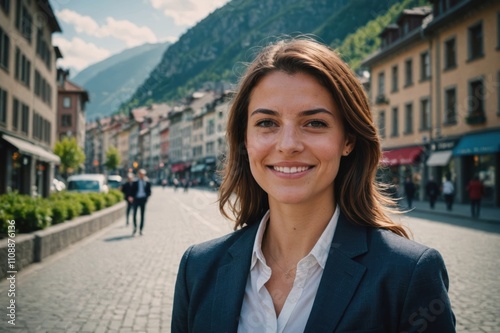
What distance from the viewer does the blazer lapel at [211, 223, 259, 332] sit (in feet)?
6.56

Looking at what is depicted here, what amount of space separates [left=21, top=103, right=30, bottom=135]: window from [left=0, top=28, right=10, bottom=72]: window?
504cm

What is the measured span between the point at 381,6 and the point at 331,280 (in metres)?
61.9

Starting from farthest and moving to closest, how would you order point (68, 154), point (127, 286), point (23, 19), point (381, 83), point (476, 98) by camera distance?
point (68, 154)
point (381, 83)
point (476, 98)
point (23, 19)
point (127, 286)

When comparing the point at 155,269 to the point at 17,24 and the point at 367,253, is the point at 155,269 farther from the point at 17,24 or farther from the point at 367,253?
the point at 17,24

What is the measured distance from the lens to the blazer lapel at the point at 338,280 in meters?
1.77

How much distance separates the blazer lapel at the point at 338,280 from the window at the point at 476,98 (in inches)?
1073

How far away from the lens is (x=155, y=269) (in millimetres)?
8398

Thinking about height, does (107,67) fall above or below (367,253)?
above

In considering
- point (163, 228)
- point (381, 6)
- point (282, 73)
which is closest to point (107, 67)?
point (381, 6)

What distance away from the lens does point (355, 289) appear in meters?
1.80

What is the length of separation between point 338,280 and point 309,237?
1.09 feet

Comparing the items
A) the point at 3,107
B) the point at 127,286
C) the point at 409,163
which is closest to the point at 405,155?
the point at 409,163

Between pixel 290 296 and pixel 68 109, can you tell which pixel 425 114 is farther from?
pixel 68 109

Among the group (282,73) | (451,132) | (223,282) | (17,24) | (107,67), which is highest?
(107,67)
